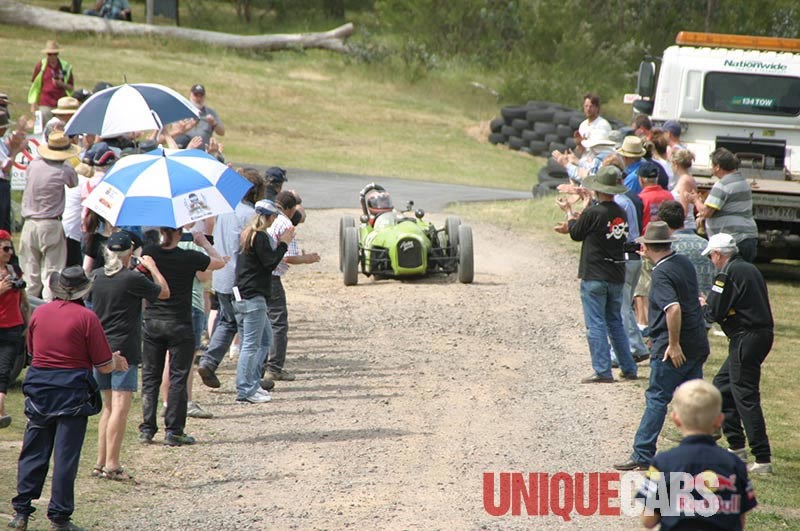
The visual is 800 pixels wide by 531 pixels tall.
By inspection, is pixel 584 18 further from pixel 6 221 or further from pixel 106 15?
pixel 6 221

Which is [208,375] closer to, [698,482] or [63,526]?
[63,526]

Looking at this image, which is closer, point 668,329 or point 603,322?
point 668,329

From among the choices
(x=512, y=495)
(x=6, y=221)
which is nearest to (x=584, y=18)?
(x=6, y=221)

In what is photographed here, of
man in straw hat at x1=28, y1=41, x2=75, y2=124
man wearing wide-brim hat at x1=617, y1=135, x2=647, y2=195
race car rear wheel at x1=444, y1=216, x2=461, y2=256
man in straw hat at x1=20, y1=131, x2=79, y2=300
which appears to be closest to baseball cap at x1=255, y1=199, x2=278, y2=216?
man in straw hat at x1=20, y1=131, x2=79, y2=300

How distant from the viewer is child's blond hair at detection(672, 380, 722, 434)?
526cm

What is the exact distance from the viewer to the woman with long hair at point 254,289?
10289 mm

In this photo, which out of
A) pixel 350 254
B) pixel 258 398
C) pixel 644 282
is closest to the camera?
pixel 258 398

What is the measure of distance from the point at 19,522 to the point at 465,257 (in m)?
8.93

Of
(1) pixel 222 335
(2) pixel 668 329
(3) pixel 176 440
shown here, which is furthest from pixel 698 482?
(1) pixel 222 335

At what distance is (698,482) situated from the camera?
5176 millimetres

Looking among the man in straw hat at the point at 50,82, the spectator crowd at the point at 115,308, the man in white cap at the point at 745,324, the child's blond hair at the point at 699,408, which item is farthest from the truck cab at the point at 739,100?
the child's blond hair at the point at 699,408

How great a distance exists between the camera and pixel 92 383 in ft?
24.5

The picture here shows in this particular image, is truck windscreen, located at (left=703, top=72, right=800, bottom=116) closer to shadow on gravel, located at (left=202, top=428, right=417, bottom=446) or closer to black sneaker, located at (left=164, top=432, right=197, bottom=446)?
shadow on gravel, located at (left=202, top=428, right=417, bottom=446)

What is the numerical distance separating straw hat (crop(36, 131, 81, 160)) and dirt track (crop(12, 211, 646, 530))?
2.67 meters
